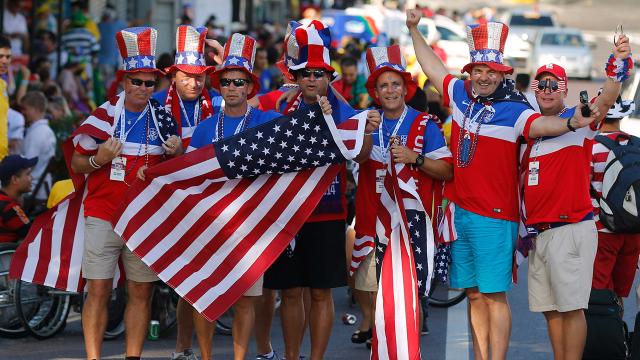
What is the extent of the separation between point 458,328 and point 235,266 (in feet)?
10.5

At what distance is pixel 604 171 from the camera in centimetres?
911

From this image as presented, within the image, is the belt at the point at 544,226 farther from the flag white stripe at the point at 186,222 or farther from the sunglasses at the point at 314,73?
the flag white stripe at the point at 186,222

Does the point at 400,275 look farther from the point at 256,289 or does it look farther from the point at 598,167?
the point at 598,167

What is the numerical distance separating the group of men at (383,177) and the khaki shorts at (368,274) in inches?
0.4

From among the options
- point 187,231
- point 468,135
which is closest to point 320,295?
point 187,231

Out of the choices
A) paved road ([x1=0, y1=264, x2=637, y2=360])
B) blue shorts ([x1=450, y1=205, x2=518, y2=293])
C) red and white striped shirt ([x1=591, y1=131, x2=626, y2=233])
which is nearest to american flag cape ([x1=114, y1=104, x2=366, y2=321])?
blue shorts ([x1=450, y1=205, x2=518, y2=293])

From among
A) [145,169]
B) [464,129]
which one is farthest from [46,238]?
[464,129]

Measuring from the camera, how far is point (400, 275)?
8.51 m

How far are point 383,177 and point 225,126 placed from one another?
1074mm

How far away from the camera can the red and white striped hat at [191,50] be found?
31.0ft

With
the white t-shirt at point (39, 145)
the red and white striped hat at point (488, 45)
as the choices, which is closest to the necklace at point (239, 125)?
the red and white striped hat at point (488, 45)

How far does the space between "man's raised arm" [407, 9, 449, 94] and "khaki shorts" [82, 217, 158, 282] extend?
221cm

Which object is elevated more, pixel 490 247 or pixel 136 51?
pixel 136 51

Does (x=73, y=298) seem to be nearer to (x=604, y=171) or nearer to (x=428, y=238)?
Answer: (x=428, y=238)
